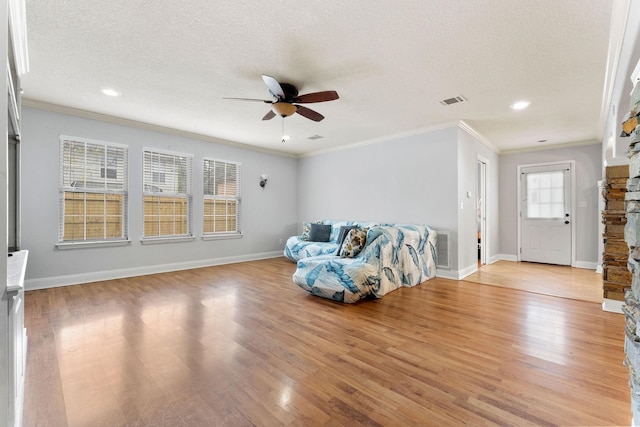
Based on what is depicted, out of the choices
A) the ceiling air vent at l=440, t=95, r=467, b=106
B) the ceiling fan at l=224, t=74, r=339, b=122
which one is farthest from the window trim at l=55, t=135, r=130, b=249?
the ceiling air vent at l=440, t=95, r=467, b=106

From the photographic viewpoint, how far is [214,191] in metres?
6.04

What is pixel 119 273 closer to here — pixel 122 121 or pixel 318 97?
pixel 122 121

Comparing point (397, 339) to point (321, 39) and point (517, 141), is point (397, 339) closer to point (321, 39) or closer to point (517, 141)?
point (321, 39)

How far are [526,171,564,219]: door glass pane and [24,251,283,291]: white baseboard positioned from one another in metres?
6.22

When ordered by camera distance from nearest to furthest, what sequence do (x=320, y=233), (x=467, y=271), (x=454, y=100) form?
(x=454, y=100), (x=467, y=271), (x=320, y=233)

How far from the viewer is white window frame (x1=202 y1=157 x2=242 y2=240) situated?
5.89 m

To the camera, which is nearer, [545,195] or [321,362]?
[321,362]

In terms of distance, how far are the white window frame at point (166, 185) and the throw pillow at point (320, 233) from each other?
7.74ft

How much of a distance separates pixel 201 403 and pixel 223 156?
204 inches

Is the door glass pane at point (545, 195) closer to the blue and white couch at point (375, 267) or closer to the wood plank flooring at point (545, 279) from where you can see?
the wood plank flooring at point (545, 279)

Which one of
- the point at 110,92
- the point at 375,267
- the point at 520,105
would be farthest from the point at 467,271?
the point at 110,92

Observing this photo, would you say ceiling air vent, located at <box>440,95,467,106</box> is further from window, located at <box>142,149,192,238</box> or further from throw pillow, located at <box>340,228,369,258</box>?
window, located at <box>142,149,192,238</box>

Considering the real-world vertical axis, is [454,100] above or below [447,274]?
above

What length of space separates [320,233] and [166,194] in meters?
2.99
